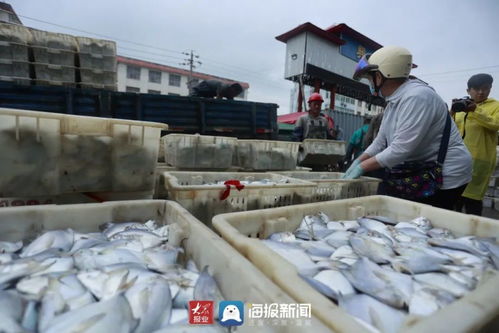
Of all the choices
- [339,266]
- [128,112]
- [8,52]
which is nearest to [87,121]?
[339,266]

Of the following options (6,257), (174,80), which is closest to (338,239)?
(6,257)

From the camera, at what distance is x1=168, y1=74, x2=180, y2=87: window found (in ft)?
134

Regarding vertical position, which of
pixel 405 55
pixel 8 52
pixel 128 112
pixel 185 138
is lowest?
pixel 185 138

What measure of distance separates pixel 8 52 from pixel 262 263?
552cm

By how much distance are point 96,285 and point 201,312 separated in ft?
1.35

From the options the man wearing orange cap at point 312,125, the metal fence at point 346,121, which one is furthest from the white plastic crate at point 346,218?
the metal fence at point 346,121

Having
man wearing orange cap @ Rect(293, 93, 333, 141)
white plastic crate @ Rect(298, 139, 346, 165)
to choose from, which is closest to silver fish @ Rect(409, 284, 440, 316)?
white plastic crate @ Rect(298, 139, 346, 165)

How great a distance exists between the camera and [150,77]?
3950cm

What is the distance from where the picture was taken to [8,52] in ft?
14.3

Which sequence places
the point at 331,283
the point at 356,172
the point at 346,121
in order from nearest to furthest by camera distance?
the point at 331,283
the point at 356,172
the point at 346,121

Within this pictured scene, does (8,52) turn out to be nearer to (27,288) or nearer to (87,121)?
(87,121)

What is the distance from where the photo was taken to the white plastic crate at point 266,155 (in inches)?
152

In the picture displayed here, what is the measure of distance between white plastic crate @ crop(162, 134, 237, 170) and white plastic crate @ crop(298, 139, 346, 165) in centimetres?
166

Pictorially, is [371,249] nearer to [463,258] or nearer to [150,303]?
[463,258]
